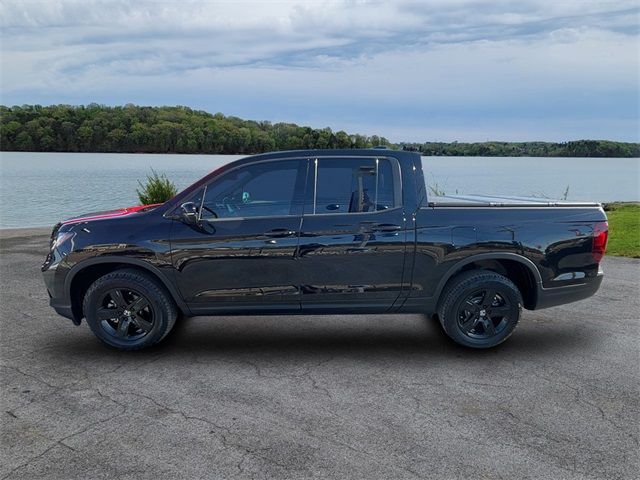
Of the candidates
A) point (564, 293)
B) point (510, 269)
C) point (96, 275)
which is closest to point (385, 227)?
point (510, 269)

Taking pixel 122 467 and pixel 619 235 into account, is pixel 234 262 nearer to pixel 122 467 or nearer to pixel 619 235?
pixel 122 467

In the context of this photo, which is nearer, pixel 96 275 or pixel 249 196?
pixel 249 196

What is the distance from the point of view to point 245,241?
5.22m

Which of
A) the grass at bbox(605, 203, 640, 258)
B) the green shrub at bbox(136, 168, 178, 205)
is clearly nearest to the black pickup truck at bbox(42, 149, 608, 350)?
the grass at bbox(605, 203, 640, 258)

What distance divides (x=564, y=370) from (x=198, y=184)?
3.67m

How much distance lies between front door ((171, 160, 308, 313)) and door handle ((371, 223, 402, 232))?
709 millimetres

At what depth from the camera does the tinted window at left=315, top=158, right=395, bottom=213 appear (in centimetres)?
527

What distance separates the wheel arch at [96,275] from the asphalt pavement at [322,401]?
1.52 feet

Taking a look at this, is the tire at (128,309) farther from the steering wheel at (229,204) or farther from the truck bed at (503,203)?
the truck bed at (503,203)

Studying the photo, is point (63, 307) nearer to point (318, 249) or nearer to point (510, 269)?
point (318, 249)

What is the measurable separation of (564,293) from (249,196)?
318 cm

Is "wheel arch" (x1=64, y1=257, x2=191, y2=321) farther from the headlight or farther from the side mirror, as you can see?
the side mirror

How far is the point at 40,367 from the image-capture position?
5023 millimetres

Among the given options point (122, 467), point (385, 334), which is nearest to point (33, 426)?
point (122, 467)
